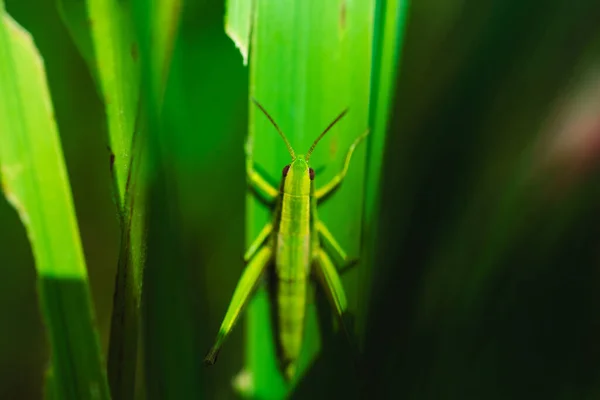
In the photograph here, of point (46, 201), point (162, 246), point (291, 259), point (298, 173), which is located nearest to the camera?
point (46, 201)

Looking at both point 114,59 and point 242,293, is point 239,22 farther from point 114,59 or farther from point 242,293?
point 242,293

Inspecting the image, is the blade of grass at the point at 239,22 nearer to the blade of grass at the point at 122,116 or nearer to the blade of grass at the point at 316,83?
the blade of grass at the point at 316,83

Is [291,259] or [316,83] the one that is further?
[291,259]

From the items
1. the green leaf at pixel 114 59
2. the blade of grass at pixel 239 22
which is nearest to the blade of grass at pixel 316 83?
the blade of grass at pixel 239 22

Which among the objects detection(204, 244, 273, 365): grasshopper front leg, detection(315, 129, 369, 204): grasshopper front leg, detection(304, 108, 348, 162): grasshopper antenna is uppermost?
detection(304, 108, 348, 162): grasshopper antenna

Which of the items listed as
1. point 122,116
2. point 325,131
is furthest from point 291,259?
point 122,116

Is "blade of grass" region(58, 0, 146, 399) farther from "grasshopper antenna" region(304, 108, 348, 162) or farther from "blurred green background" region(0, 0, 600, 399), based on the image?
"grasshopper antenna" region(304, 108, 348, 162)

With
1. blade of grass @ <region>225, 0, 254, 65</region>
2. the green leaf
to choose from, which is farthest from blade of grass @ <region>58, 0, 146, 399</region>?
blade of grass @ <region>225, 0, 254, 65</region>
